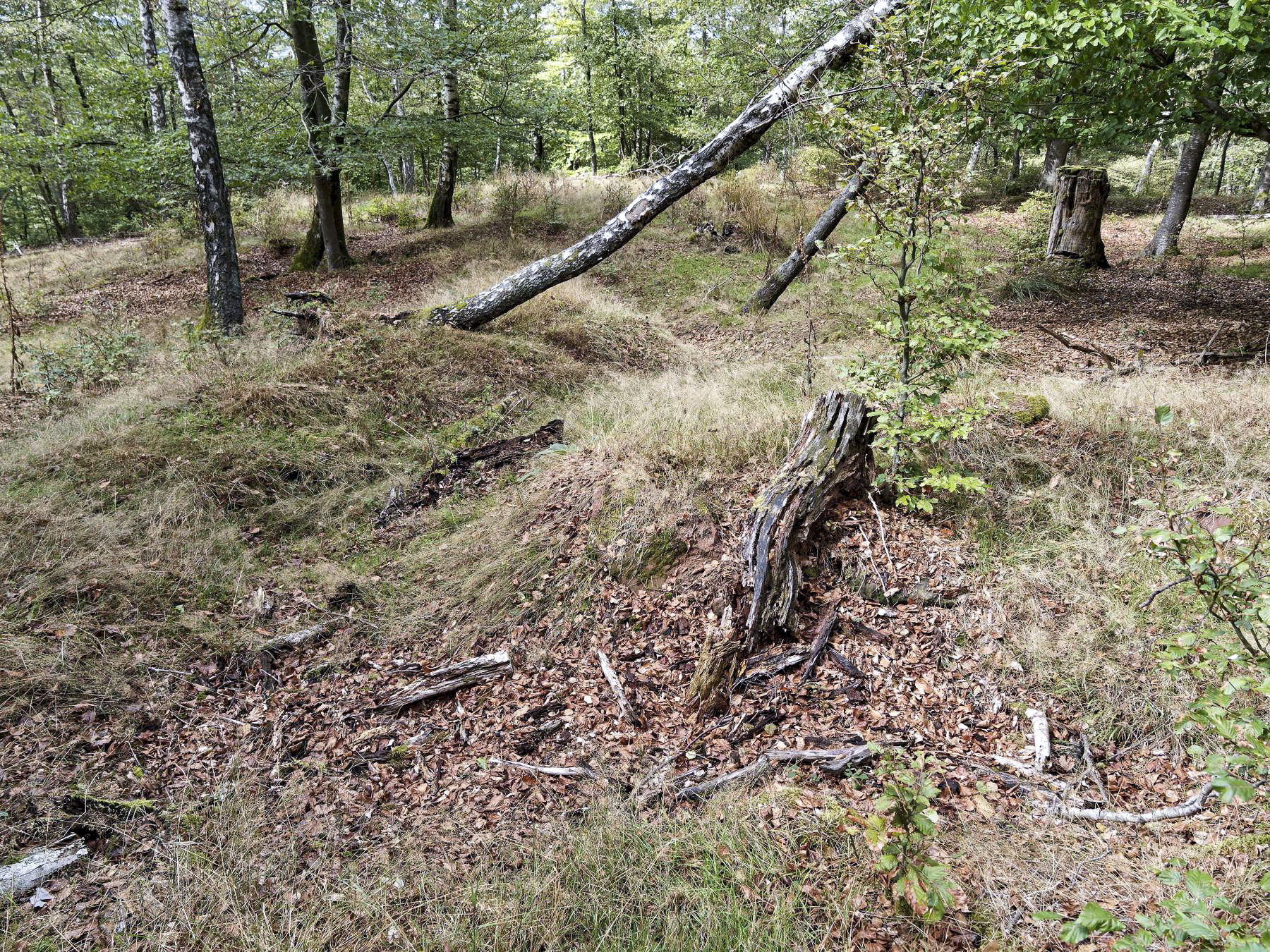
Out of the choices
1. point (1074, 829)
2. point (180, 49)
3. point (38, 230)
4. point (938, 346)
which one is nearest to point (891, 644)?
point (1074, 829)

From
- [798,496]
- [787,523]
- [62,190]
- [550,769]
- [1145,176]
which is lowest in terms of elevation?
[550,769]

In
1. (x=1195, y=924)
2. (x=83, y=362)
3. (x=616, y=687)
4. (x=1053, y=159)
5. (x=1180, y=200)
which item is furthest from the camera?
(x=1053, y=159)

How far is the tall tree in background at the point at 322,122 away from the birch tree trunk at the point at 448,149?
5.34 feet

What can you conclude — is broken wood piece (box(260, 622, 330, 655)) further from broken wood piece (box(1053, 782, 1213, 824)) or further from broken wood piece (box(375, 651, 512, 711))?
broken wood piece (box(1053, 782, 1213, 824))

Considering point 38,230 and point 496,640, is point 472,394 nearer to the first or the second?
point 496,640

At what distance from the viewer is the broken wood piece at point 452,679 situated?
3565mm

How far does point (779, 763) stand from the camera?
290 cm

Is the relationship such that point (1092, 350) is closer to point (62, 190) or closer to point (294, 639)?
point (294, 639)

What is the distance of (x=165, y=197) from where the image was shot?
11422 millimetres

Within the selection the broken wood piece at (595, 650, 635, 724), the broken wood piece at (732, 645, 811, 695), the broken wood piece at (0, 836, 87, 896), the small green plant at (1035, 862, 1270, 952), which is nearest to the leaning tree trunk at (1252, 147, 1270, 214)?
the broken wood piece at (732, 645, 811, 695)

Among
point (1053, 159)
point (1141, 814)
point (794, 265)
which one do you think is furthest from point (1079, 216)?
point (1141, 814)

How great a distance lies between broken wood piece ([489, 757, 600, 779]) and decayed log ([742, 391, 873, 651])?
1.10 metres

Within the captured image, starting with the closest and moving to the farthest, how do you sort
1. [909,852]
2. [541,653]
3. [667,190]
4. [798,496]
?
[909,852]
[541,653]
[798,496]
[667,190]

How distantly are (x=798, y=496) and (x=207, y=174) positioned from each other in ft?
24.8
